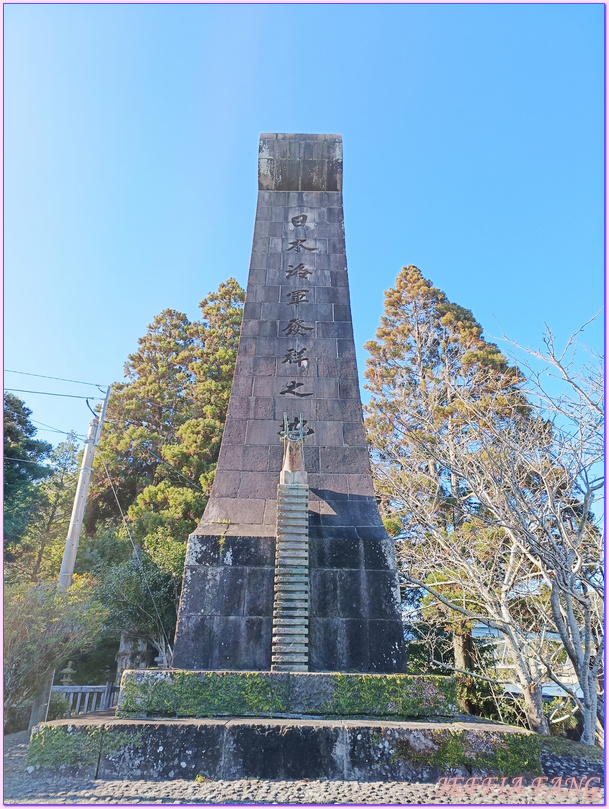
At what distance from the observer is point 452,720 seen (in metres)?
4.11

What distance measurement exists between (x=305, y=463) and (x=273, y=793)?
12.0 ft

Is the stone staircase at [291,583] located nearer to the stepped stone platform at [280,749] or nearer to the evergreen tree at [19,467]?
the stepped stone platform at [280,749]

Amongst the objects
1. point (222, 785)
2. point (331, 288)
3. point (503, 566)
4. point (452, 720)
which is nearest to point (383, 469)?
point (503, 566)

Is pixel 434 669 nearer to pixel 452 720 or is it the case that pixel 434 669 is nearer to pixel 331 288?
pixel 452 720

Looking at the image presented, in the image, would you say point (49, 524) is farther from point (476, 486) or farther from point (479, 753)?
point (479, 753)

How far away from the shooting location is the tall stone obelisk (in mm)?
5164

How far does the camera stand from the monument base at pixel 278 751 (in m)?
3.55

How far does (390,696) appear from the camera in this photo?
4.24 m

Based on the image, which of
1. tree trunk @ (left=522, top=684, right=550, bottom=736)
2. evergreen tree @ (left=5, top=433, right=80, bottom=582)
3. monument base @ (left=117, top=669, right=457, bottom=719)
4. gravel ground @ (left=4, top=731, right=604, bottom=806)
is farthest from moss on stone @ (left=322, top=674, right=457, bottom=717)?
evergreen tree @ (left=5, top=433, right=80, bottom=582)

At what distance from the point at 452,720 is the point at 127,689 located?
8.94 ft

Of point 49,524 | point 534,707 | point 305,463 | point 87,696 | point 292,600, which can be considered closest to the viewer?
point 292,600

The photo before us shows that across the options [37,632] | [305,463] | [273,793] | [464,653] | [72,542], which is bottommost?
[273,793]

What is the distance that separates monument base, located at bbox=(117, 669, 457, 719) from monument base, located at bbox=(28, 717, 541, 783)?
17.9 inches

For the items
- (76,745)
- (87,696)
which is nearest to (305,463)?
(76,745)
